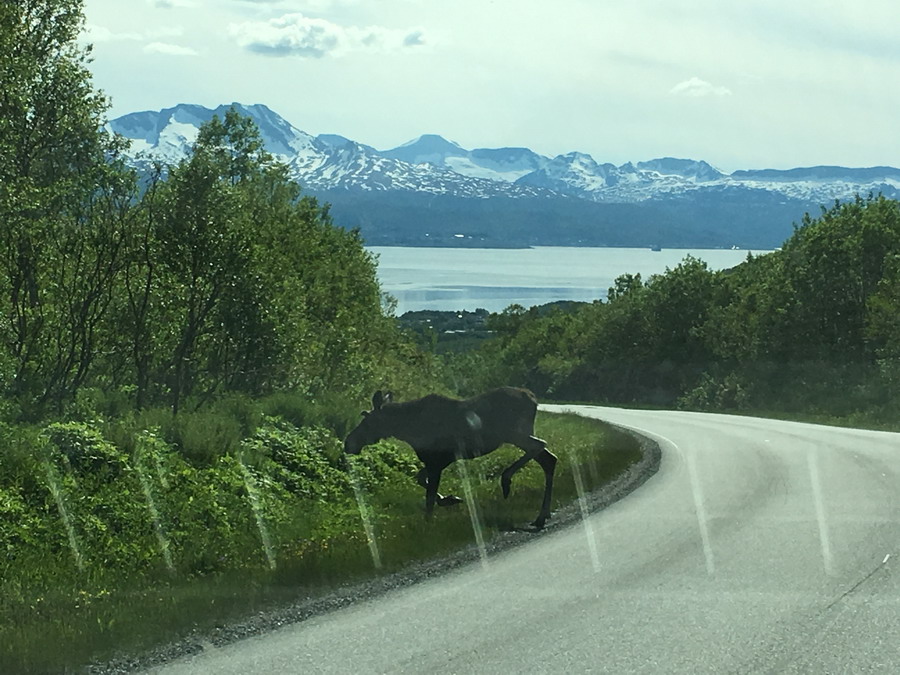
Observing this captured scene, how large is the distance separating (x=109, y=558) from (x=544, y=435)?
18.1 m

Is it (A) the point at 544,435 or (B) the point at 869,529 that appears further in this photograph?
(A) the point at 544,435

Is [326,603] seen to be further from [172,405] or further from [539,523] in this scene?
[172,405]

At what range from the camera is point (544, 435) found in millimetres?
28609

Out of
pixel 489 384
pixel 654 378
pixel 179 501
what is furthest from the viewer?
pixel 489 384

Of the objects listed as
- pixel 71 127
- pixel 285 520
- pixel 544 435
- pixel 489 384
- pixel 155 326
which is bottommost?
pixel 489 384

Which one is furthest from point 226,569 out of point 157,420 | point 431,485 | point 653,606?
point 157,420

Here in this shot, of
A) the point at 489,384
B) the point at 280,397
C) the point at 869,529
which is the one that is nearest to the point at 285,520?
the point at 869,529

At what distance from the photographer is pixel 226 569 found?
37.8 ft

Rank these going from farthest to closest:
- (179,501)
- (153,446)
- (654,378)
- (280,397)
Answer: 1. (654,378)
2. (280,397)
3. (153,446)
4. (179,501)

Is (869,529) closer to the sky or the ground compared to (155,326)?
closer to the ground

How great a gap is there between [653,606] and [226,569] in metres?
4.68

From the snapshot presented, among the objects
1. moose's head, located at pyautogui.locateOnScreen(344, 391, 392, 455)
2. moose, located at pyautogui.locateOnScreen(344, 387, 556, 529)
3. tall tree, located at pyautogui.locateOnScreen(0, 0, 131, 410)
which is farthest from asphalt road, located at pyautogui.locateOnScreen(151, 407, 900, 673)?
tall tree, located at pyautogui.locateOnScreen(0, 0, 131, 410)

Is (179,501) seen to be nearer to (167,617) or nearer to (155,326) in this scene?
(167,617)

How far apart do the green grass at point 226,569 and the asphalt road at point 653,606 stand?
81 cm
